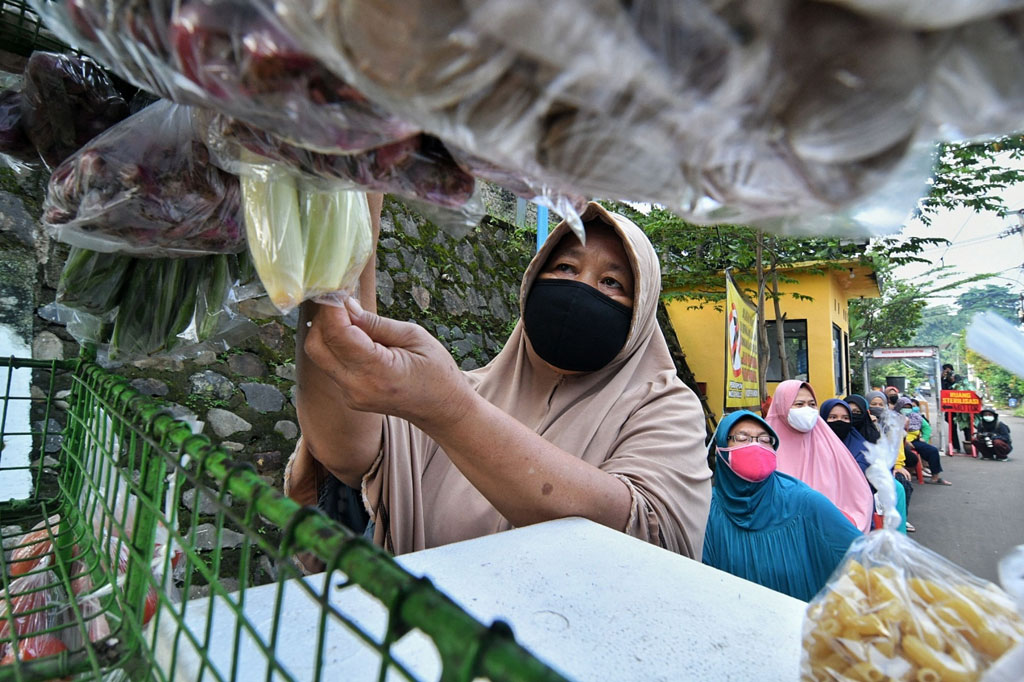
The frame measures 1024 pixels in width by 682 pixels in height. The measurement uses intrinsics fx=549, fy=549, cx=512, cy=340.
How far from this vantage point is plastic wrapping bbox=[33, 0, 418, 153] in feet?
1.30

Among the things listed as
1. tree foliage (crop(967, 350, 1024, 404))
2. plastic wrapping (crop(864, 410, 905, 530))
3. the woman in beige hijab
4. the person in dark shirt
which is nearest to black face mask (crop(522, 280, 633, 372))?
the woman in beige hijab

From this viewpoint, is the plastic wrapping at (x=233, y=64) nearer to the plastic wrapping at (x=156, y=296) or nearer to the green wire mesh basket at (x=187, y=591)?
the green wire mesh basket at (x=187, y=591)

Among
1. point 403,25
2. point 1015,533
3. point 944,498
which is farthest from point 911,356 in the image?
point 403,25

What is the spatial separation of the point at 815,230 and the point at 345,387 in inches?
34.3

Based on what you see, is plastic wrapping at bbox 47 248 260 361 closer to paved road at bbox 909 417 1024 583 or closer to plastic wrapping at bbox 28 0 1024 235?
plastic wrapping at bbox 28 0 1024 235

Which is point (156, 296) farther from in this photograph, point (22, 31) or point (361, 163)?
point (361, 163)

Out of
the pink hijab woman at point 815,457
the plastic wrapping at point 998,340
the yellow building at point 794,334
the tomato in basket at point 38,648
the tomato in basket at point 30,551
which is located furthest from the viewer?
the yellow building at point 794,334

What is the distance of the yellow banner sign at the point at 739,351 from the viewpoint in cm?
568

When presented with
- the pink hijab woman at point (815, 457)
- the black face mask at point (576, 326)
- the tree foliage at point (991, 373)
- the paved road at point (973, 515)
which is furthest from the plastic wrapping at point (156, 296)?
the paved road at point (973, 515)

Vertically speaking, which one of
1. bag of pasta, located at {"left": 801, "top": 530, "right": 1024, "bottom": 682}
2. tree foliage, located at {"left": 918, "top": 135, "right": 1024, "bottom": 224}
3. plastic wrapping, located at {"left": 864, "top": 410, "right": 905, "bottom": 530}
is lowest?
bag of pasta, located at {"left": 801, "top": 530, "right": 1024, "bottom": 682}

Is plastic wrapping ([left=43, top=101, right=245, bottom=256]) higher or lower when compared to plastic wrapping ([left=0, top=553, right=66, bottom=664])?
higher

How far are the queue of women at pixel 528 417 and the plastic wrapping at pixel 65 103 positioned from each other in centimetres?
45

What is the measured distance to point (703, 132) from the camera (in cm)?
33

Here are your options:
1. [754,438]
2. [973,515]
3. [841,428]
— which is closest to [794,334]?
[973,515]
